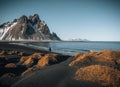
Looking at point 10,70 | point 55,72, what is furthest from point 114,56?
point 10,70

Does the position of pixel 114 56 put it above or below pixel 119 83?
above

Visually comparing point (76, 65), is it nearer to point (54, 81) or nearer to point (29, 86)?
point (54, 81)

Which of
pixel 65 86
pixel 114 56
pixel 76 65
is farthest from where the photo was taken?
pixel 114 56

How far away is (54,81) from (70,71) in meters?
2.77

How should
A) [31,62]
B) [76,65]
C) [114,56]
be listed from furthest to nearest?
[31,62], [114,56], [76,65]

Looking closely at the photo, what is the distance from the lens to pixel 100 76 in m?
12.5

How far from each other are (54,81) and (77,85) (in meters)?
1.87

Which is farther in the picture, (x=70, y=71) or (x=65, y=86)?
(x=70, y=71)

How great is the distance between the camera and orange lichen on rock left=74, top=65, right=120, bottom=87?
11734 mm

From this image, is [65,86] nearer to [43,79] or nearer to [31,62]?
[43,79]

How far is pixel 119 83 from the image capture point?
11.7 metres

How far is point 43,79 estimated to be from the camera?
13047 mm

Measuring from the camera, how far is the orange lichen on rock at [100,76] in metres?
11.7

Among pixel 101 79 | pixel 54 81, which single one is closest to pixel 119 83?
pixel 101 79
